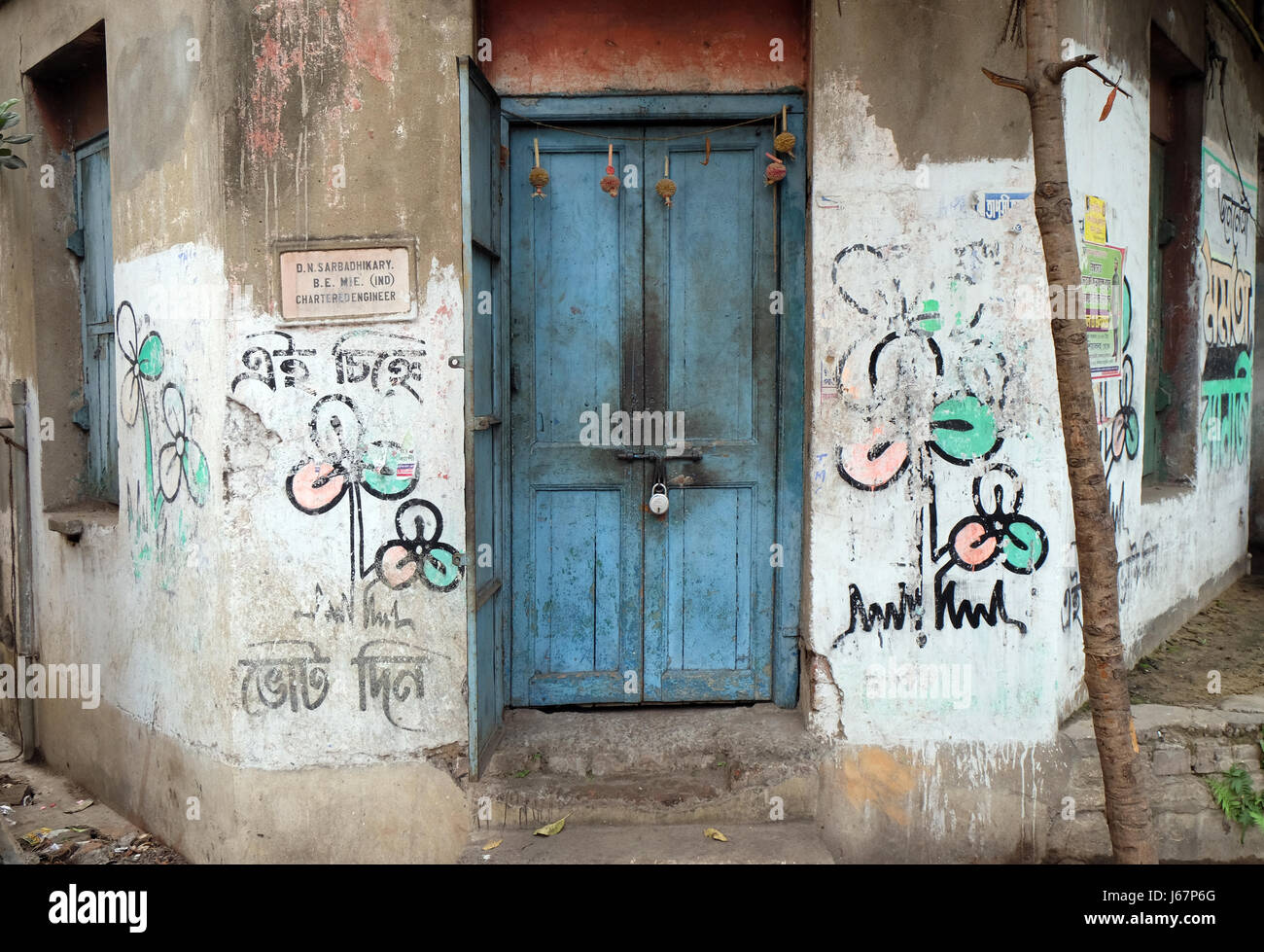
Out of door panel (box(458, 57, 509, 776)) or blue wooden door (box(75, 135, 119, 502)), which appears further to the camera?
blue wooden door (box(75, 135, 119, 502))

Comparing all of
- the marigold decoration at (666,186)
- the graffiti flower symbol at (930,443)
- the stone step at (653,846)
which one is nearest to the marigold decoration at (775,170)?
the marigold decoration at (666,186)

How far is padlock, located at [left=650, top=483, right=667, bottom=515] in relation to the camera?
409 cm

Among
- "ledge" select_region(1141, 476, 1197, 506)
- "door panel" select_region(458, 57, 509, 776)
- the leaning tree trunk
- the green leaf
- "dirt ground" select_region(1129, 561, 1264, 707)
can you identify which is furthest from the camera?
"ledge" select_region(1141, 476, 1197, 506)

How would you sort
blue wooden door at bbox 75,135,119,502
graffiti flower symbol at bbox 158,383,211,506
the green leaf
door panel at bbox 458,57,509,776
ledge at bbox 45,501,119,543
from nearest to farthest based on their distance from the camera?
door panel at bbox 458,57,509,776 < the green leaf < graffiti flower symbol at bbox 158,383,211,506 < ledge at bbox 45,501,119,543 < blue wooden door at bbox 75,135,119,502

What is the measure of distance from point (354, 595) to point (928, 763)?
2.45m

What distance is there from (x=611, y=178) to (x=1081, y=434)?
7.28 feet

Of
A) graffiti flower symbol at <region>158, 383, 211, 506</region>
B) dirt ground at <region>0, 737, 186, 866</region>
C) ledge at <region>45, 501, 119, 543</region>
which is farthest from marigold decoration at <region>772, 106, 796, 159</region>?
dirt ground at <region>0, 737, 186, 866</region>

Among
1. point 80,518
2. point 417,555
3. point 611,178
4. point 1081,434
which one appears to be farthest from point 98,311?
point 1081,434

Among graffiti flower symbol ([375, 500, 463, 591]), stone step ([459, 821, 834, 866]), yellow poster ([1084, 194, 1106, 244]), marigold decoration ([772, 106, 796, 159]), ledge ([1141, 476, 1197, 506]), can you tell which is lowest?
stone step ([459, 821, 834, 866])

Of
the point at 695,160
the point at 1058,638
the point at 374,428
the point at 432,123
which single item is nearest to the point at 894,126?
the point at 695,160

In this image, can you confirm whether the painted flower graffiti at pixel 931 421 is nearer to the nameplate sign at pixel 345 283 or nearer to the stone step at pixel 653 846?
the stone step at pixel 653 846

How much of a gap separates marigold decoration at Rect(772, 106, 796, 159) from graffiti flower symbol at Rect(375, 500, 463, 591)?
2072mm

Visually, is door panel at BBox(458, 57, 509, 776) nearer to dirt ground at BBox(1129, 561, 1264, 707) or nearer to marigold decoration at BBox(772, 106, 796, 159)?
marigold decoration at BBox(772, 106, 796, 159)

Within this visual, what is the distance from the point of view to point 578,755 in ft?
12.8
